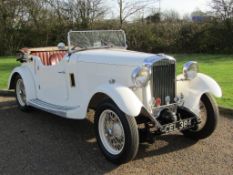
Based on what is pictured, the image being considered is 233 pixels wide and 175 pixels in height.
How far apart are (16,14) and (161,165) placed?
19.9 metres

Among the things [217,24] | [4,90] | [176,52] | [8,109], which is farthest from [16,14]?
[8,109]

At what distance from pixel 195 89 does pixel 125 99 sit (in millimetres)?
1451

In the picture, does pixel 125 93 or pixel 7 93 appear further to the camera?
pixel 7 93

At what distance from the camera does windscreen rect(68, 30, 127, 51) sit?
6270mm

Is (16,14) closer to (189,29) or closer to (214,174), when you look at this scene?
(189,29)

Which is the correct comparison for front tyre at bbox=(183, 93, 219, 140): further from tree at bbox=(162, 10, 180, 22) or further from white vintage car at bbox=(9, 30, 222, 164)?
tree at bbox=(162, 10, 180, 22)

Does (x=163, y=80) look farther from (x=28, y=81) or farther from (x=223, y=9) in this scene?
(x=223, y=9)

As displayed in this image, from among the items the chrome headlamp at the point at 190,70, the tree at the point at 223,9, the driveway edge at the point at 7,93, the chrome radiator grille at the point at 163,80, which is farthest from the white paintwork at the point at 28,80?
the tree at the point at 223,9

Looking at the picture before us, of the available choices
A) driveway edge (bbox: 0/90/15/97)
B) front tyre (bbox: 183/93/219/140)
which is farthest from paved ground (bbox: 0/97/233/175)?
driveway edge (bbox: 0/90/15/97)

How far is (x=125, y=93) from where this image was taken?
4.58 m

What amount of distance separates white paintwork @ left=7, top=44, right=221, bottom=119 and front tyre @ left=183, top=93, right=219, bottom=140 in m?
0.14

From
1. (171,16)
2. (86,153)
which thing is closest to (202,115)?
(86,153)

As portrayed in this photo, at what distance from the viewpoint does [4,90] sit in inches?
364

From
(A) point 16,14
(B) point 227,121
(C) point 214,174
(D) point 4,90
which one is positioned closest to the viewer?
(C) point 214,174
